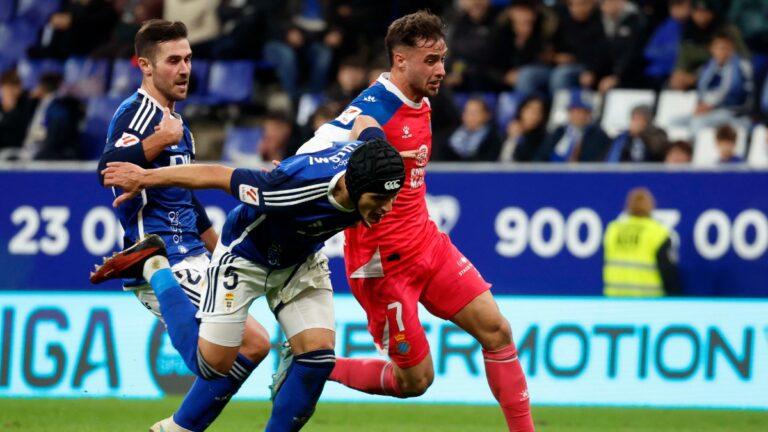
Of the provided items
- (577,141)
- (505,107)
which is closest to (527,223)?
(577,141)

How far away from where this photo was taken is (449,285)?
7.52 m

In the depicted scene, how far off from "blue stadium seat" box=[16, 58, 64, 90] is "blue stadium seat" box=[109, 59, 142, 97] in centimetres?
77

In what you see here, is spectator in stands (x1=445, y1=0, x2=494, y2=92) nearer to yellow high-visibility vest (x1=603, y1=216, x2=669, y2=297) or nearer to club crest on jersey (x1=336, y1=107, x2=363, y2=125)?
yellow high-visibility vest (x1=603, y1=216, x2=669, y2=297)

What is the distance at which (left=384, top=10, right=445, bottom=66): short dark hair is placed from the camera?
7.53m

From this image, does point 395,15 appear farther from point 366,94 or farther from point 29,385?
point 366,94

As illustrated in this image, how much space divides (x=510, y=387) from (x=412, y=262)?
859 millimetres

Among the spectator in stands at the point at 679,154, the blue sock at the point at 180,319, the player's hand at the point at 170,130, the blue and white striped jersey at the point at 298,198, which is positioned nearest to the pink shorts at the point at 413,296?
the blue and white striped jersey at the point at 298,198

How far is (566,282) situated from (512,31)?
134 inches

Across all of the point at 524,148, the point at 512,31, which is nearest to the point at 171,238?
the point at 524,148

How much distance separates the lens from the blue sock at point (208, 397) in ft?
23.0

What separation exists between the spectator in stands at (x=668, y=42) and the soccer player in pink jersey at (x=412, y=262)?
751cm

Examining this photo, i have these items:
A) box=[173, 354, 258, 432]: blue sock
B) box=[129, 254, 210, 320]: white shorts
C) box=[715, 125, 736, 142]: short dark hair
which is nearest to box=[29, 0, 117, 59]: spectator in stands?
box=[715, 125, 736, 142]: short dark hair

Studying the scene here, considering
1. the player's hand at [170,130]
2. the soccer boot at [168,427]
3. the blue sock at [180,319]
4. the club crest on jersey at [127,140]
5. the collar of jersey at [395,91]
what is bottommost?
the soccer boot at [168,427]

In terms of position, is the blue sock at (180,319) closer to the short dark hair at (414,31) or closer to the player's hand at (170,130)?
the player's hand at (170,130)
